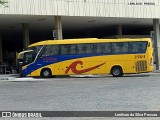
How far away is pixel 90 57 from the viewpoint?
2950cm

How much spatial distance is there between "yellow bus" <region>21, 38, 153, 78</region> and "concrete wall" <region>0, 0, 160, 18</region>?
13.2 ft

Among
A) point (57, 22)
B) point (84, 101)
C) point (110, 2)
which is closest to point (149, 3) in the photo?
point (110, 2)

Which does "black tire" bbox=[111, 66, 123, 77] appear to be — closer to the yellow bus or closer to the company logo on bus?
the yellow bus

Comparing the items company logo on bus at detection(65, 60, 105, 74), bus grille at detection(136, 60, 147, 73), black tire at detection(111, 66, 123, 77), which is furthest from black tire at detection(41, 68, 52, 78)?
bus grille at detection(136, 60, 147, 73)

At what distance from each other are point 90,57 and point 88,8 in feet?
21.6

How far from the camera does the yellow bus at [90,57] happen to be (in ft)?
95.3

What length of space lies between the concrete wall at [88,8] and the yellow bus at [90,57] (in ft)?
13.2

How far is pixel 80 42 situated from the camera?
1163 inches

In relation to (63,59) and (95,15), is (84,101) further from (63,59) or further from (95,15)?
(95,15)

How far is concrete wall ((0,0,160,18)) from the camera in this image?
32.0 metres

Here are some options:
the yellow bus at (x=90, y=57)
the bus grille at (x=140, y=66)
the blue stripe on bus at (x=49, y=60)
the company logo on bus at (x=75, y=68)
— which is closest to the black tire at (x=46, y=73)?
the yellow bus at (x=90, y=57)

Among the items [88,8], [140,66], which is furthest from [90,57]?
[88,8]

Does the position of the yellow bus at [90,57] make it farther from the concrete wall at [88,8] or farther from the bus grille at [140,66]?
the concrete wall at [88,8]

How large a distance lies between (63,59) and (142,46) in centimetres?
605
